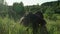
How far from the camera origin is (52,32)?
2.03 metres

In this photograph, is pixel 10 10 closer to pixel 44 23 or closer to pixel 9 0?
pixel 9 0

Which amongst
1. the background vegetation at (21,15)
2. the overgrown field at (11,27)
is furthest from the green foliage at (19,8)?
the overgrown field at (11,27)

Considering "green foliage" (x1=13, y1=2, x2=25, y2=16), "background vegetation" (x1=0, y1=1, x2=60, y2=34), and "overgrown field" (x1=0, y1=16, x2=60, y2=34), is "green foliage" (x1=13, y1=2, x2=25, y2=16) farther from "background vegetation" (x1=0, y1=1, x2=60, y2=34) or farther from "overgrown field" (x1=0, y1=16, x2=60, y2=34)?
"overgrown field" (x1=0, y1=16, x2=60, y2=34)

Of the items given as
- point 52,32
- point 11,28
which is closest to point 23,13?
point 11,28

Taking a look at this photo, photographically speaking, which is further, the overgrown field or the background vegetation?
the overgrown field

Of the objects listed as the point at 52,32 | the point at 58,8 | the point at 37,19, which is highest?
the point at 58,8

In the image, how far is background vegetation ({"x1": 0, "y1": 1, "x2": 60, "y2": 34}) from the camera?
198 cm

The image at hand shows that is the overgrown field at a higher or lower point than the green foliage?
lower

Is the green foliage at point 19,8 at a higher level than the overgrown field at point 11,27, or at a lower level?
higher

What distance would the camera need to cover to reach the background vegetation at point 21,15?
1.98 metres

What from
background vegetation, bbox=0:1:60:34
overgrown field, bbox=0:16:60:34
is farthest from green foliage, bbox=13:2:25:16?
overgrown field, bbox=0:16:60:34

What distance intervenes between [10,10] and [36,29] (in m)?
0.46

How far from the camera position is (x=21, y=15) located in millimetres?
2113

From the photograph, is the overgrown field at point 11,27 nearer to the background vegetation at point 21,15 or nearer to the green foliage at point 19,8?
the background vegetation at point 21,15
